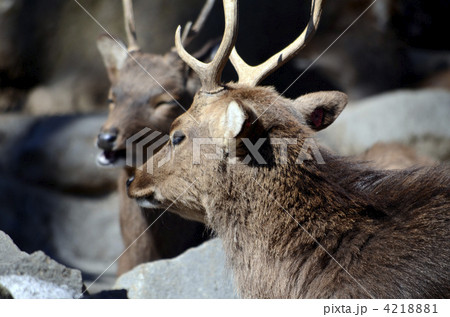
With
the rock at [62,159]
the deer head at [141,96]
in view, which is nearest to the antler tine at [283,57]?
the deer head at [141,96]

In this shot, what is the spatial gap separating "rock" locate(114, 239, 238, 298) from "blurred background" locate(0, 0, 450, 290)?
2.17m

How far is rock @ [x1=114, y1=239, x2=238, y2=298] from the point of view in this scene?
4.36m

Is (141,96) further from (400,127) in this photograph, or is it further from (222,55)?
(400,127)

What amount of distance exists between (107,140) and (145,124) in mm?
353

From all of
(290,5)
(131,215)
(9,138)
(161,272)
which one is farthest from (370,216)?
(9,138)

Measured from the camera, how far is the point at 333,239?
3463 millimetres

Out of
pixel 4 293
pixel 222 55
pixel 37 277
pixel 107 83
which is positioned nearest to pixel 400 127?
pixel 107 83

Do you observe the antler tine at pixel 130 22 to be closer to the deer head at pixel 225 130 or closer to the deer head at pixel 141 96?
the deer head at pixel 141 96

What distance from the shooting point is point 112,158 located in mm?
5523

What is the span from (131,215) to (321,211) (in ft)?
8.69

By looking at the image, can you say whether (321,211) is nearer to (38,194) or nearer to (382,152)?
(382,152)

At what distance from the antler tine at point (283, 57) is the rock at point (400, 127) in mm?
3803

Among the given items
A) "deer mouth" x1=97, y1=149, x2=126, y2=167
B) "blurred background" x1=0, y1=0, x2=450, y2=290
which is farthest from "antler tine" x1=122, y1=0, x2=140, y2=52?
"blurred background" x1=0, y1=0, x2=450, y2=290

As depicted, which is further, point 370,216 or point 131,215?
point 131,215
